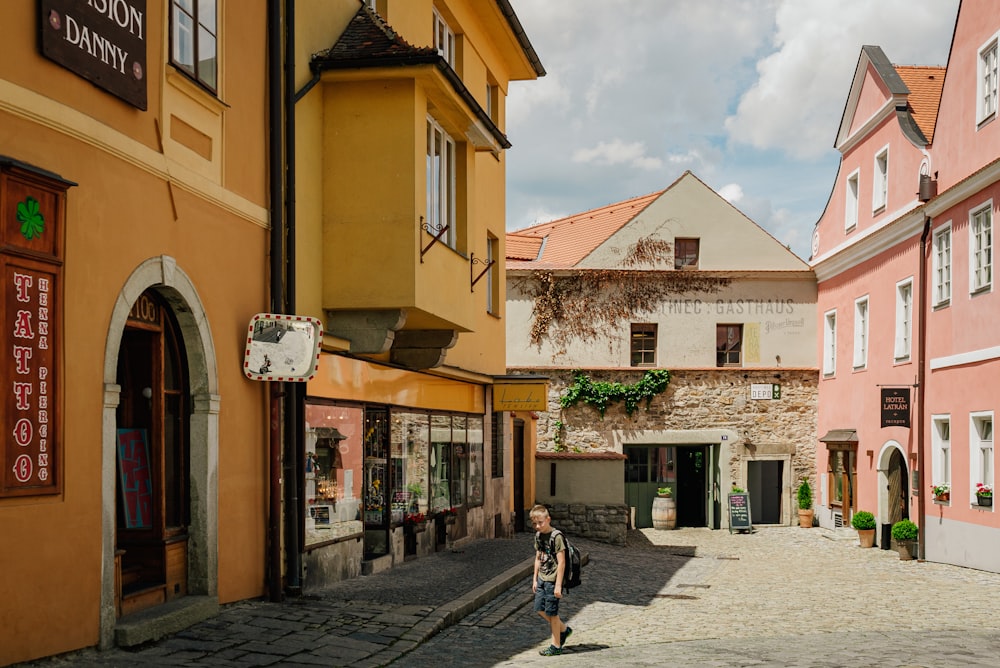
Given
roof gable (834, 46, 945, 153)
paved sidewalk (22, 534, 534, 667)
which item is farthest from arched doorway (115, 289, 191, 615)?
roof gable (834, 46, 945, 153)

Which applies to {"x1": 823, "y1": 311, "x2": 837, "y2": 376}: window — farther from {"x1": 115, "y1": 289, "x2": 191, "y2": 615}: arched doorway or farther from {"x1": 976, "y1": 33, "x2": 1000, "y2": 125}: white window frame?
{"x1": 115, "y1": 289, "x2": 191, "y2": 615}: arched doorway

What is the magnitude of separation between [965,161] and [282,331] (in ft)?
49.5

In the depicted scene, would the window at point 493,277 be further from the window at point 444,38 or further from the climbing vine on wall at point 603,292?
the climbing vine on wall at point 603,292

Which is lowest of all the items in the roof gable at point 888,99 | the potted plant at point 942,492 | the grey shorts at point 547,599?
the potted plant at point 942,492

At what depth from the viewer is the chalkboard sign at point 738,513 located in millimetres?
30250

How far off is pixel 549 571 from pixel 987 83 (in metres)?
14.5

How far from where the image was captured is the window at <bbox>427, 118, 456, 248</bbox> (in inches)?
570

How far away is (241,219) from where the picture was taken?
453 inches

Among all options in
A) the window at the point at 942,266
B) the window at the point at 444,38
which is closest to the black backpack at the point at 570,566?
the window at the point at 444,38

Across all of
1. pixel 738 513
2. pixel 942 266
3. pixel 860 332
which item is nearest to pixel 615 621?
pixel 942 266

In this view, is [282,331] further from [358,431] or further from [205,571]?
[358,431]

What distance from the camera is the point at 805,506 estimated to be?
31.4m

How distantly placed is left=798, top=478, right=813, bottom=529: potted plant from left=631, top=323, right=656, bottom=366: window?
5.21m

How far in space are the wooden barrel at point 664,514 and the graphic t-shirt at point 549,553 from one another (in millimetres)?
20734
